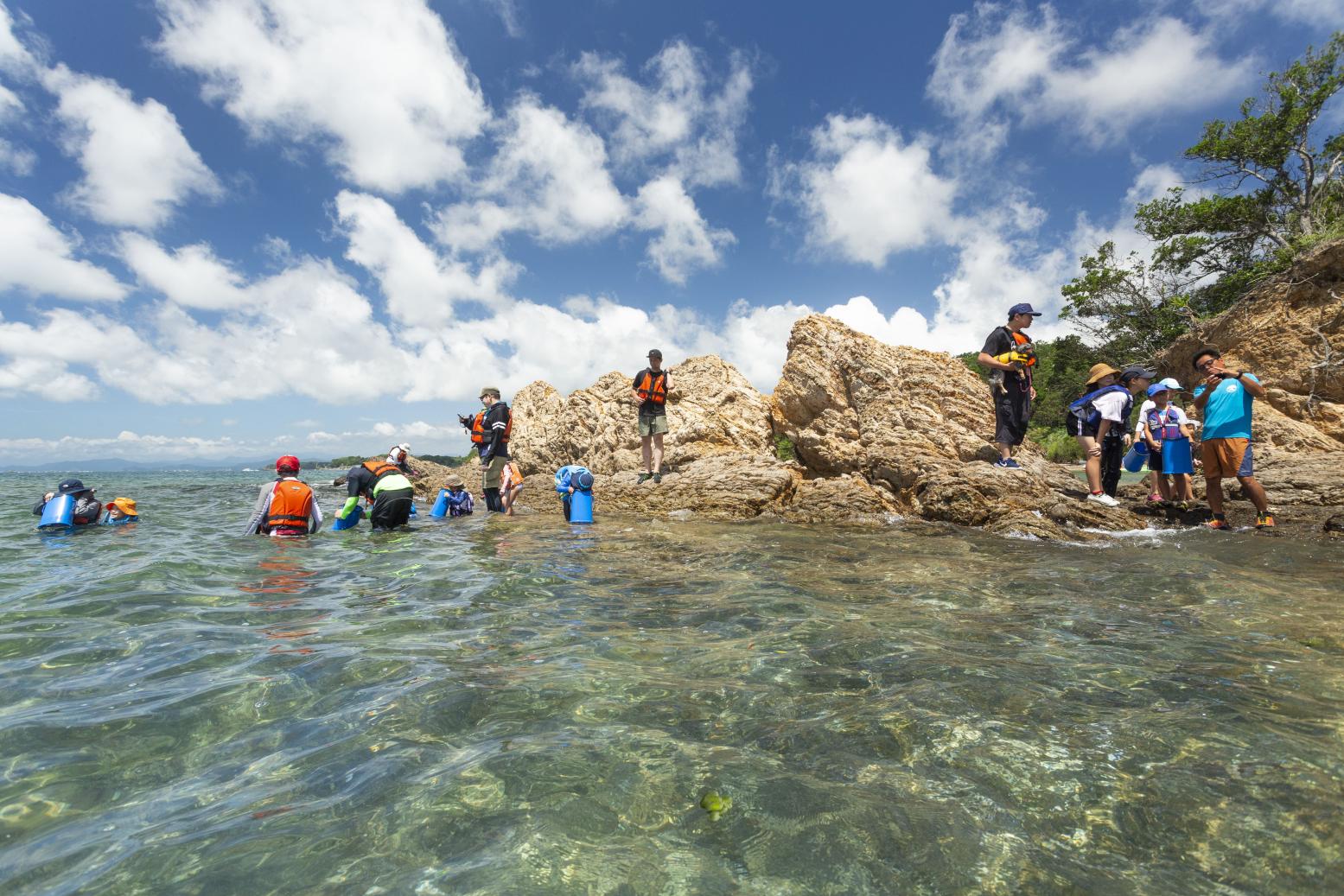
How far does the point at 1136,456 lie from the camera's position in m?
11.1

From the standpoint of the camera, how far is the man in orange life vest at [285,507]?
31.7 feet

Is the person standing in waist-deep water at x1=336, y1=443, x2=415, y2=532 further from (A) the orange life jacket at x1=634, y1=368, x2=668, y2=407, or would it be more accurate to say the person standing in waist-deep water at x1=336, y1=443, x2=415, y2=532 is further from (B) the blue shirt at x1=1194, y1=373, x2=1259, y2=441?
(B) the blue shirt at x1=1194, y1=373, x2=1259, y2=441

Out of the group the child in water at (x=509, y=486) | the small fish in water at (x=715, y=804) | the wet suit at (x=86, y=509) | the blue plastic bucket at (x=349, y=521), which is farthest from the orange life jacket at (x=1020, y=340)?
the wet suit at (x=86, y=509)

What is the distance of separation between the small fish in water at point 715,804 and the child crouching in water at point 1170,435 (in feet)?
36.3

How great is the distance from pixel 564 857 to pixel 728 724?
1.20 m

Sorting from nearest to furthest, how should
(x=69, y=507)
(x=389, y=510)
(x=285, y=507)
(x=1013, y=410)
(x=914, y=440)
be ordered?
(x=285, y=507) < (x=1013, y=410) < (x=69, y=507) < (x=389, y=510) < (x=914, y=440)

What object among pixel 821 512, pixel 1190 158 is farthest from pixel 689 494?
pixel 1190 158

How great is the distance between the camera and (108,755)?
2.74m

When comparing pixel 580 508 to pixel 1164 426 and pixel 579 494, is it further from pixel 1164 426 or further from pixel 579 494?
pixel 1164 426

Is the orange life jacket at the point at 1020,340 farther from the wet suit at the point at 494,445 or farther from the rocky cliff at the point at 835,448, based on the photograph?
the wet suit at the point at 494,445

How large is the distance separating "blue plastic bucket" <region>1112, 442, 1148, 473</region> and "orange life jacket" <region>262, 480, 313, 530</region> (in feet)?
46.6

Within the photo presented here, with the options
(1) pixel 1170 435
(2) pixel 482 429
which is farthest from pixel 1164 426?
(2) pixel 482 429

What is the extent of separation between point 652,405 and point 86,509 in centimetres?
1113

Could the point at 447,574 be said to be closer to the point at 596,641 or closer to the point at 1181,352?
the point at 596,641
